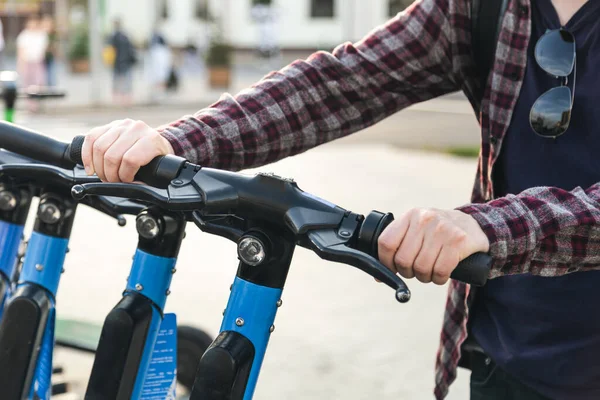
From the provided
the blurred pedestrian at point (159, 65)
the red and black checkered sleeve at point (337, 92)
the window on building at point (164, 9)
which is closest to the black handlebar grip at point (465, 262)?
the red and black checkered sleeve at point (337, 92)

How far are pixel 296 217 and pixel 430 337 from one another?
12.7 feet

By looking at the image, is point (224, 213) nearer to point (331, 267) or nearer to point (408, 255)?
point (408, 255)

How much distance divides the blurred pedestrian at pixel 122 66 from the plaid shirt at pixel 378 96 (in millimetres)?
18435

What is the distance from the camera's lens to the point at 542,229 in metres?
1.36

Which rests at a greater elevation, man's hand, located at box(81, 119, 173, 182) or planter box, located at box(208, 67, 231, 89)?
man's hand, located at box(81, 119, 173, 182)

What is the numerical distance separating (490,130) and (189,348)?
1710mm

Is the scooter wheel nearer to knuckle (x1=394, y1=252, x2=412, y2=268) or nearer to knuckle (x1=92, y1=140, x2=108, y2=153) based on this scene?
knuckle (x1=92, y1=140, x2=108, y2=153)

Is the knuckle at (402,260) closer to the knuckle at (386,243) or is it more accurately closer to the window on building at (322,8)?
the knuckle at (386,243)

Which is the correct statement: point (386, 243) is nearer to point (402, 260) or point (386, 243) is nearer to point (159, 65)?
point (402, 260)

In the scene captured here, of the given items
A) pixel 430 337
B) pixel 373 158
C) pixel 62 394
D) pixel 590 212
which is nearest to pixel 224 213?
pixel 590 212

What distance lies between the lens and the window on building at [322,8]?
35.3m

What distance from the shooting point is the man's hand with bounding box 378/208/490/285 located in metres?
1.22

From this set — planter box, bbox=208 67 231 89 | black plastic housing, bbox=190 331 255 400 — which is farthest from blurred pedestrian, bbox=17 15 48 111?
black plastic housing, bbox=190 331 255 400

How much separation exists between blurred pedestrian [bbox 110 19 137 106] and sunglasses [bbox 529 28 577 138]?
1875 centimetres
